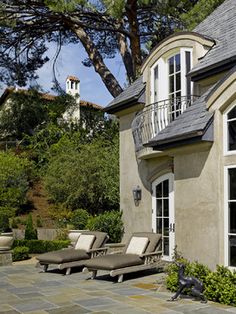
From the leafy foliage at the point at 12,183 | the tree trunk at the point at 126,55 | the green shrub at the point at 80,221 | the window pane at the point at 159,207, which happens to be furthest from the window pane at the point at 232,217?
the leafy foliage at the point at 12,183

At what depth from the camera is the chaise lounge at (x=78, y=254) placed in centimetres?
1401

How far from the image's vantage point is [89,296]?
10562mm

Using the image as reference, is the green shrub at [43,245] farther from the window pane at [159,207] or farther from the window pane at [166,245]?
the window pane at [166,245]

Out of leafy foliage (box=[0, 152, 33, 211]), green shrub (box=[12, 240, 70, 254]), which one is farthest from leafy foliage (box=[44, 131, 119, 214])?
green shrub (box=[12, 240, 70, 254])

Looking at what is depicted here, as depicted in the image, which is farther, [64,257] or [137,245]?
[64,257]

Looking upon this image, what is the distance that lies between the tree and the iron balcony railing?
888cm

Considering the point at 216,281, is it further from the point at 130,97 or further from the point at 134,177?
the point at 130,97

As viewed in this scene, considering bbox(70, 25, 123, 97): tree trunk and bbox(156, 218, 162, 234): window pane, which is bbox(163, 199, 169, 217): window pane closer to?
bbox(156, 218, 162, 234): window pane

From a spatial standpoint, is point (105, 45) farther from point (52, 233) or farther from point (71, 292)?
point (71, 292)

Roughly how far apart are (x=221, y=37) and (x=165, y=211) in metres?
6.07

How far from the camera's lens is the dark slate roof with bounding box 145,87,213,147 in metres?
10.6

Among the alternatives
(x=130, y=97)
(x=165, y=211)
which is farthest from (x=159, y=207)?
(x=130, y=97)

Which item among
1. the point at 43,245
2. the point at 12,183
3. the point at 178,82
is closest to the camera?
the point at 178,82

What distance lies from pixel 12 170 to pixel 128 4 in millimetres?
12554
